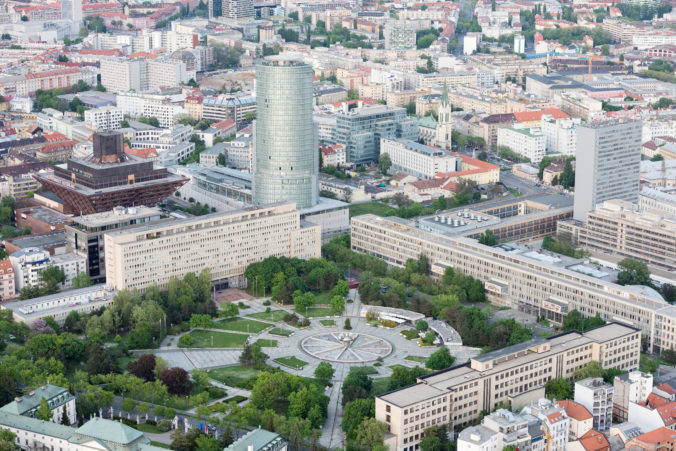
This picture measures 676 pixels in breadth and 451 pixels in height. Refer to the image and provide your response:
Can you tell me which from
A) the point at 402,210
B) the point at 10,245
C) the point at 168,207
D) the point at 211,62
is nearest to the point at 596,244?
the point at 402,210

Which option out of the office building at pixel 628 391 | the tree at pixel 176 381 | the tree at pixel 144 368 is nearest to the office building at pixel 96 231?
the tree at pixel 144 368

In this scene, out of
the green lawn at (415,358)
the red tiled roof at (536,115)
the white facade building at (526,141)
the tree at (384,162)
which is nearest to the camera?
the green lawn at (415,358)

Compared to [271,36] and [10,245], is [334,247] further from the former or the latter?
[271,36]

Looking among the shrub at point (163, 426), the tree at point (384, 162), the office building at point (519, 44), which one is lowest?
the shrub at point (163, 426)

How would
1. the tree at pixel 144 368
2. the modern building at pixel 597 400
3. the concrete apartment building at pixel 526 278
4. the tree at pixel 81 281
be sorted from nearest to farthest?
the modern building at pixel 597 400, the tree at pixel 144 368, the concrete apartment building at pixel 526 278, the tree at pixel 81 281

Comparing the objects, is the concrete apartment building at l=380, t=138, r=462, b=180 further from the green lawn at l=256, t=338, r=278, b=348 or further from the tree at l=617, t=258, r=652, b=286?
the green lawn at l=256, t=338, r=278, b=348

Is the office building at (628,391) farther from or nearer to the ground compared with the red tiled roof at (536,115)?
nearer to the ground

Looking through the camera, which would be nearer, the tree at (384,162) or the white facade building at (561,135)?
the tree at (384,162)

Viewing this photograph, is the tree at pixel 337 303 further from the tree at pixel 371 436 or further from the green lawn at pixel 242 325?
the tree at pixel 371 436
